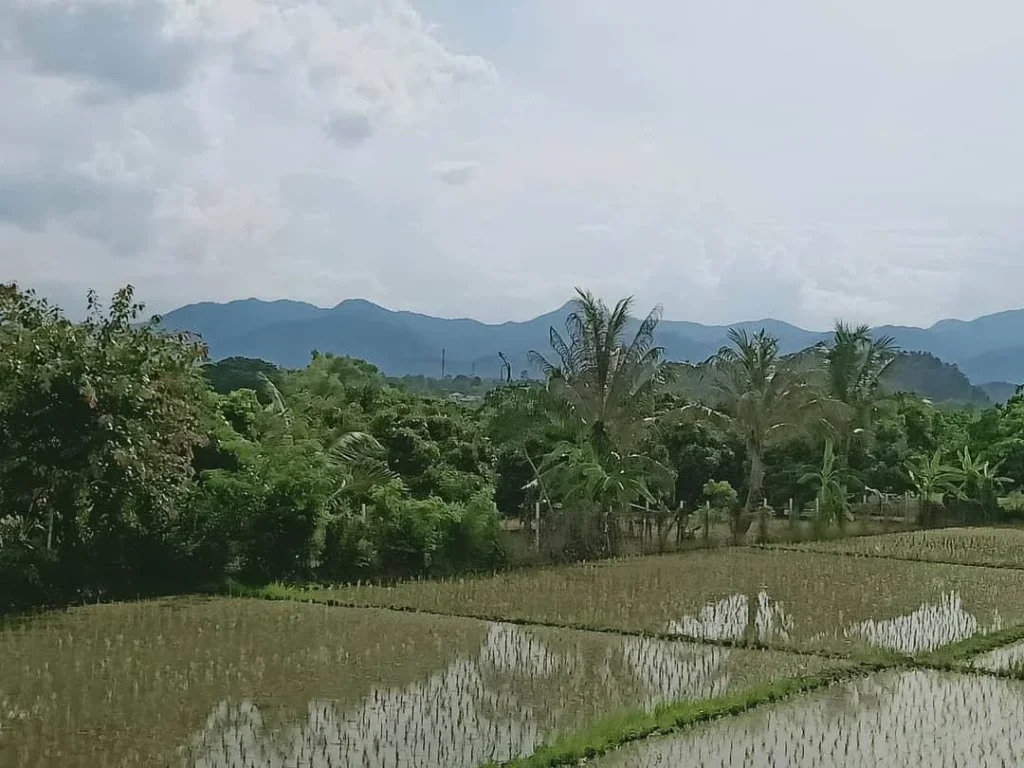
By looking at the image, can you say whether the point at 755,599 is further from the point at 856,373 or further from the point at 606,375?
the point at 856,373

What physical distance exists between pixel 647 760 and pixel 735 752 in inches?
26.3

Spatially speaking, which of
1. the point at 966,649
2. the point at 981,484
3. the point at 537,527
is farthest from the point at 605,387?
the point at 981,484

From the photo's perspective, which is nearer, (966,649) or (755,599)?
(966,649)

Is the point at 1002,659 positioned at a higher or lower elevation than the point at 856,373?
lower

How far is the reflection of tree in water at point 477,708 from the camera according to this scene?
7578mm

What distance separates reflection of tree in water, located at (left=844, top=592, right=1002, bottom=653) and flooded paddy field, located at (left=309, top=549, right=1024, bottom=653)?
0.01 metres

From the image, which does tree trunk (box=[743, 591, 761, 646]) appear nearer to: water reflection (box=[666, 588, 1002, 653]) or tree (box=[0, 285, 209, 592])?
water reflection (box=[666, 588, 1002, 653])

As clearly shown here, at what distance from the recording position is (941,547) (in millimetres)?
22141

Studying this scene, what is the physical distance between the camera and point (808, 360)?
2588 cm

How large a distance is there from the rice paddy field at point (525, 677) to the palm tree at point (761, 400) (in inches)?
342

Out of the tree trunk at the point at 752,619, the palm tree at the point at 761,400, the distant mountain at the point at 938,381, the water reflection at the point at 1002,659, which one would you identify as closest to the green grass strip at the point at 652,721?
the water reflection at the point at 1002,659

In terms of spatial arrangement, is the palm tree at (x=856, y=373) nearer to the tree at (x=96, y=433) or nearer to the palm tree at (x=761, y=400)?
the palm tree at (x=761, y=400)

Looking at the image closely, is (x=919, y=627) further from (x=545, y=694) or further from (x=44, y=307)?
(x=44, y=307)

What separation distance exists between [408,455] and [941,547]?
9.98 metres
